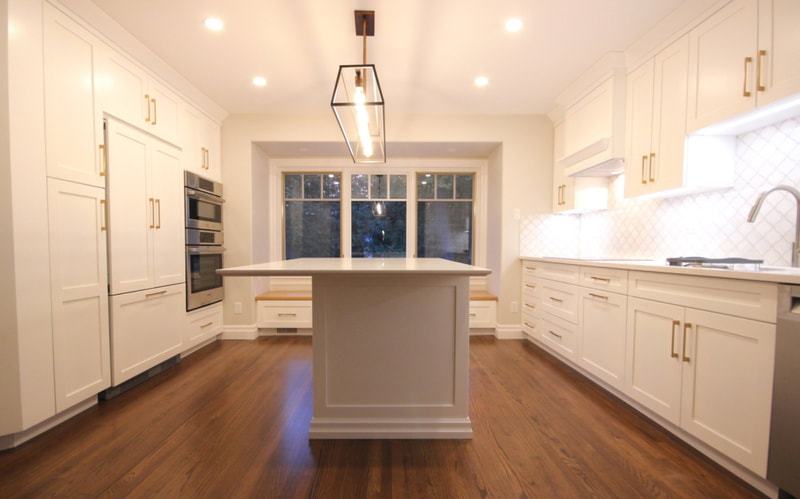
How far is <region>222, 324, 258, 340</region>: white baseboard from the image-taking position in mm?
3402

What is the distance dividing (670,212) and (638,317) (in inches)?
40.3

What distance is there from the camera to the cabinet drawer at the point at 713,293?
125 centimetres

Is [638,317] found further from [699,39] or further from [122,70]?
[122,70]

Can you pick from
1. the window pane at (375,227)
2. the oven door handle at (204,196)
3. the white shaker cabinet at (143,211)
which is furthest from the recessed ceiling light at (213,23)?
the window pane at (375,227)

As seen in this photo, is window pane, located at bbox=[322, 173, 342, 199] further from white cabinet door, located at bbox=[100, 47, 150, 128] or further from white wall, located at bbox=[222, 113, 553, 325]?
white cabinet door, located at bbox=[100, 47, 150, 128]

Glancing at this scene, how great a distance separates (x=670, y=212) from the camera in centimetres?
230

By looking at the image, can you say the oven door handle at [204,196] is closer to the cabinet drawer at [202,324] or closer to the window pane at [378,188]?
the cabinet drawer at [202,324]

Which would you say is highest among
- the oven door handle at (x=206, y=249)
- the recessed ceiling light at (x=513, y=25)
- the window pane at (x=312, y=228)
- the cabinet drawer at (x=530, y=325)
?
the recessed ceiling light at (x=513, y=25)

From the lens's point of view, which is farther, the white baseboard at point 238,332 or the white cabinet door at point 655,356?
the white baseboard at point 238,332

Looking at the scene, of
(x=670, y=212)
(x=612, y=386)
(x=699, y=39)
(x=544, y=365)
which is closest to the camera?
(x=699, y=39)

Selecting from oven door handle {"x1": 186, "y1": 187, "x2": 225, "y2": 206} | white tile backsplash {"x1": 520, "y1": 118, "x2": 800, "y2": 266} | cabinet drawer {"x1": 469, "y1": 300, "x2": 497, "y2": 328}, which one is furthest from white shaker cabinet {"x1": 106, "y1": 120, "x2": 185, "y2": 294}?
white tile backsplash {"x1": 520, "y1": 118, "x2": 800, "y2": 266}

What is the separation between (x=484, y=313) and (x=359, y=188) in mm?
2305

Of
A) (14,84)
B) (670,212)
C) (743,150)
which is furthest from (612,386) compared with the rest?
(14,84)

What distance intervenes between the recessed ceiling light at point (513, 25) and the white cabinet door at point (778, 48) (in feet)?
3.80
